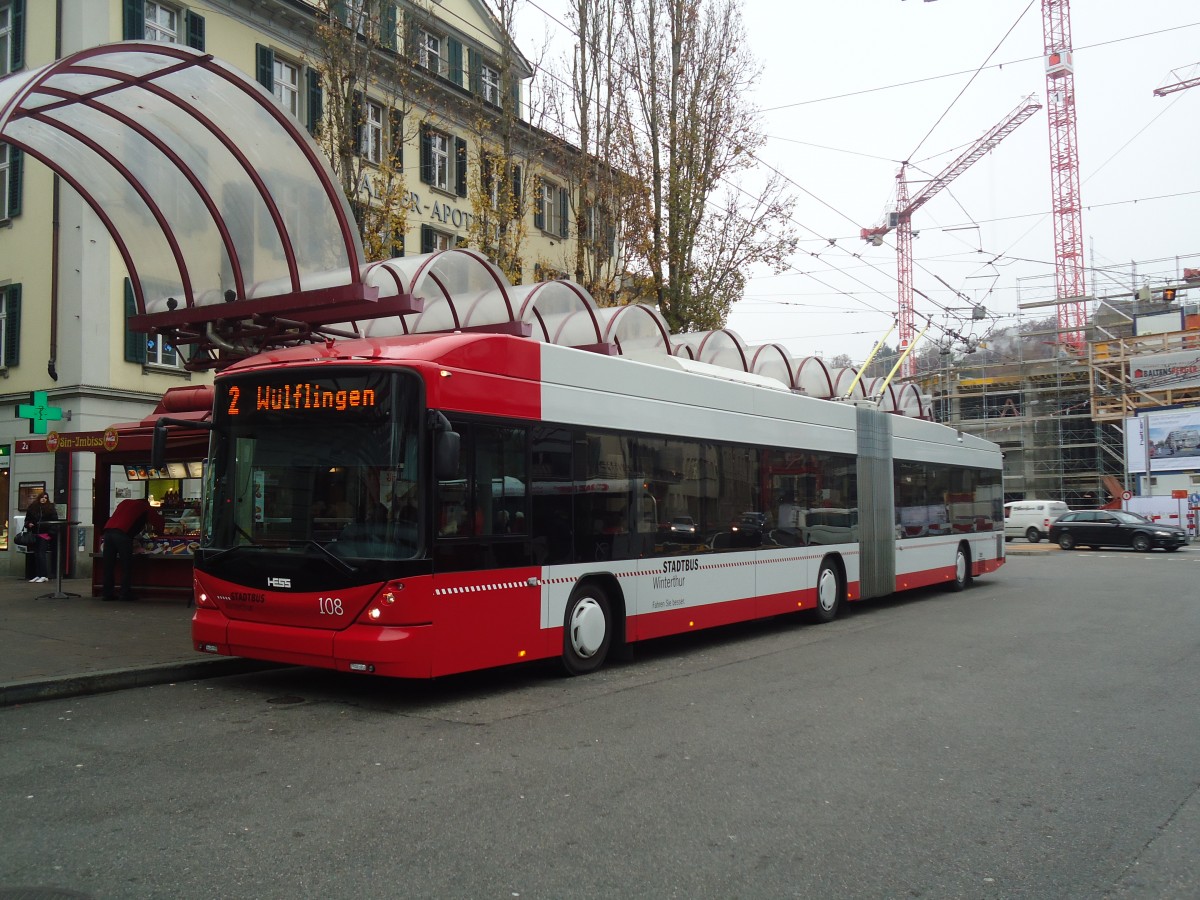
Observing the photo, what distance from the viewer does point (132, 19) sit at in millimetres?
20344

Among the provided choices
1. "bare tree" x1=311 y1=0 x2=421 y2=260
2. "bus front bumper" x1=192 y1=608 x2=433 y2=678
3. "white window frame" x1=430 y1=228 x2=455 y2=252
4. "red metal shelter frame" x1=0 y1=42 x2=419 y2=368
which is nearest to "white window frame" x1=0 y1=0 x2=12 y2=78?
"bare tree" x1=311 y1=0 x2=421 y2=260

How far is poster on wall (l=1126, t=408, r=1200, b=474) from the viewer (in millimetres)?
45656

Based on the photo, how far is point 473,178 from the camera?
66.8ft

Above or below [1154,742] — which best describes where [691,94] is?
above

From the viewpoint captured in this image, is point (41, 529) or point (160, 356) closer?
point (41, 529)

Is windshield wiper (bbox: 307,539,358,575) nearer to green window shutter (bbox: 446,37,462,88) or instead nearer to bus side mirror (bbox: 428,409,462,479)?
bus side mirror (bbox: 428,409,462,479)

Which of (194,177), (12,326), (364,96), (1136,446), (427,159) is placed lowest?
(1136,446)

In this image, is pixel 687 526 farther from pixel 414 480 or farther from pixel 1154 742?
pixel 1154 742

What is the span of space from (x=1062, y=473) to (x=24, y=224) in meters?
46.0

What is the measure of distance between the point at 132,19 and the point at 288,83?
4030mm

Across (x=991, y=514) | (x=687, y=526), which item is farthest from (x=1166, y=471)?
(x=687, y=526)

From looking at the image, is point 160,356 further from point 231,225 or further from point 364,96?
point 231,225

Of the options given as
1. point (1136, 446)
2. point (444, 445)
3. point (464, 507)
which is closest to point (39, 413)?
point (464, 507)

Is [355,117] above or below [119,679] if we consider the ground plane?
above
